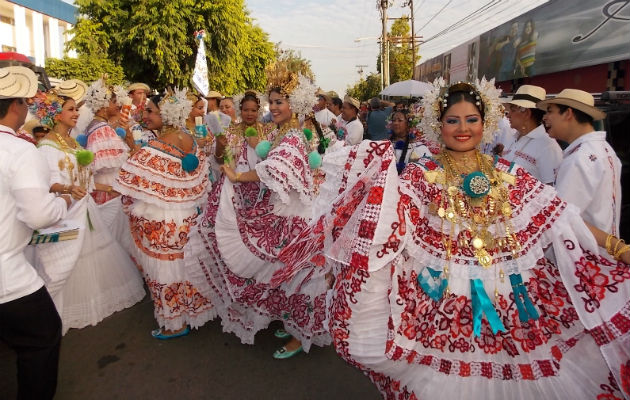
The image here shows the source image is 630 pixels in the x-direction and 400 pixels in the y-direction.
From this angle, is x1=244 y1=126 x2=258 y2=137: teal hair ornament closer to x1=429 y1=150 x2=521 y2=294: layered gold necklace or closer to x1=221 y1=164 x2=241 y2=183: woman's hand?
x1=221 y1=164 x2=241 y2=183: woman's hand

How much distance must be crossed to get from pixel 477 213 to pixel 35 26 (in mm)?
33214

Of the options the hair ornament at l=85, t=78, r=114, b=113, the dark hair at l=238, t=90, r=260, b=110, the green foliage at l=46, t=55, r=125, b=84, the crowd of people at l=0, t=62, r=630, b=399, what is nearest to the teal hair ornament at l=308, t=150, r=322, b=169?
the crowd of people at l=0, t=62, r=630, b=399

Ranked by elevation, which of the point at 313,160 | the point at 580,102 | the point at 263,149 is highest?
the point at 580,102

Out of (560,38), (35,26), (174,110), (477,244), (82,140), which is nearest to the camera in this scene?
(477,244)

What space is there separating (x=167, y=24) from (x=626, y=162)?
20258 millimetres

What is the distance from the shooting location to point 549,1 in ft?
36.4

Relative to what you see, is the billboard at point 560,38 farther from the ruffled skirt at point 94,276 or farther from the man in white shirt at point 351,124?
the ruffled skirt at point 94,276

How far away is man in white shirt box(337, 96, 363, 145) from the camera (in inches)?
354

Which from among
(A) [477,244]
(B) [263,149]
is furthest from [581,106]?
(B) [263,149]

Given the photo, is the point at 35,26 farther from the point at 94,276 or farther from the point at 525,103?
the point at 525,103

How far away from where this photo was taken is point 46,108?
3.98 metres

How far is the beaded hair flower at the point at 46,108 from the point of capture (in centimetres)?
396

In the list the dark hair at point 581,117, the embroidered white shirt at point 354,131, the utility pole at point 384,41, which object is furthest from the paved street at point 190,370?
the utility pole at point 384,41

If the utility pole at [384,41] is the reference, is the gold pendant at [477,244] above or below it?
below
